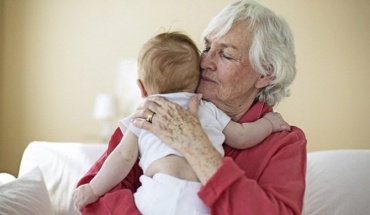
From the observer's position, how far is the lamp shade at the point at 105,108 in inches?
174

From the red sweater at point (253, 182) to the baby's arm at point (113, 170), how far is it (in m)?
0.02

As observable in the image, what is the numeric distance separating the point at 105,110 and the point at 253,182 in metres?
3.51

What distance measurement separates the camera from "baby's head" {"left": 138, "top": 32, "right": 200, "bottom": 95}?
1.14 m

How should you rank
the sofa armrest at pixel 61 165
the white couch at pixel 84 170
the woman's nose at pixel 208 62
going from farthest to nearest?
the sofa armrest at pixel 61 165, the white couch at pixel 84 170, the woman's nose at pixel 208 62

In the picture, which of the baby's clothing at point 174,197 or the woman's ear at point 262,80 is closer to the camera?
the baby's clothing at point 174,197

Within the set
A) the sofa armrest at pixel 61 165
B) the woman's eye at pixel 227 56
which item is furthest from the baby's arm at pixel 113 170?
the sofa armrest at pixel 61 165

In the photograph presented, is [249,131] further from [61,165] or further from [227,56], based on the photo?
[61,165]

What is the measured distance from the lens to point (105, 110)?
4410mm

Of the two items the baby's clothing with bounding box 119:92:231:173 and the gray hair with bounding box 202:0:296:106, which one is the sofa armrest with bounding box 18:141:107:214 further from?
the gray hair with bounding box 202:0:296:106

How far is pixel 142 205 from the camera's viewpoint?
111cm

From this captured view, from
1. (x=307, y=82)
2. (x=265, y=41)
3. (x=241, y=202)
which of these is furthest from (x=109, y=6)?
(x=241, y=202)

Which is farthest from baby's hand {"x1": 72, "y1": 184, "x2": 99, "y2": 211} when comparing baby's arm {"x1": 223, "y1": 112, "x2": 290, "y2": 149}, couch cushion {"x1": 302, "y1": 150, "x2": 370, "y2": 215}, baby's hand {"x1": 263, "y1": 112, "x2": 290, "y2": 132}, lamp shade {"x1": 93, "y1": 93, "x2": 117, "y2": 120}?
lamp shade {"x1": 93, "y1": 93, "x2": 117, "y2": 120}

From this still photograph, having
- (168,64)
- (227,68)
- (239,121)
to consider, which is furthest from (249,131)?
(168,64)

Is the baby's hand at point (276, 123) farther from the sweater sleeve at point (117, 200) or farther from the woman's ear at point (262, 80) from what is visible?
the sweater sleeve at point (117, 200)
